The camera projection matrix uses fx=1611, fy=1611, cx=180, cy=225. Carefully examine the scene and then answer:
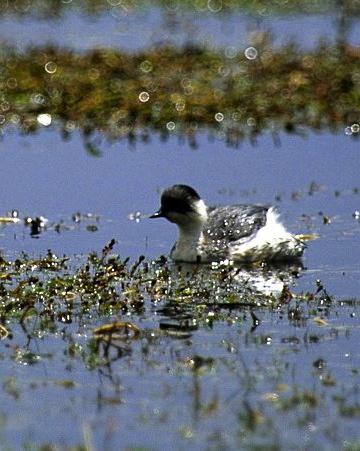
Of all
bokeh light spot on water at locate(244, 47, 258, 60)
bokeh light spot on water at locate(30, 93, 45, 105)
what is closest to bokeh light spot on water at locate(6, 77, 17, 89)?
bokeh light spot on water at locate(30, 93, 45, 105)

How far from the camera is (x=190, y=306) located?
35.3ft

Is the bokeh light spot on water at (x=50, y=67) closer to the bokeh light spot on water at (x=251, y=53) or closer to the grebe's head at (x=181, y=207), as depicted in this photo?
the bokeh light spot on water at (x=251, y=53)

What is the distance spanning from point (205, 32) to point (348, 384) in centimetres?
1619

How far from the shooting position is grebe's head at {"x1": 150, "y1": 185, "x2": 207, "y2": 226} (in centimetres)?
1391

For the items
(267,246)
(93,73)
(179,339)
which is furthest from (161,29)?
(179,339)

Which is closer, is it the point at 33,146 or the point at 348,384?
the point at 348,384

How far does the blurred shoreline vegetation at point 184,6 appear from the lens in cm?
2706

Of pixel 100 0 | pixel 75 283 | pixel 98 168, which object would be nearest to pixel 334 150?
pixel 98 168

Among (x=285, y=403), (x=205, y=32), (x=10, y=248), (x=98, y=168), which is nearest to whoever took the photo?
(x=285, y=403)

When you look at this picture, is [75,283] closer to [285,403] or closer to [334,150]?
[285,403]

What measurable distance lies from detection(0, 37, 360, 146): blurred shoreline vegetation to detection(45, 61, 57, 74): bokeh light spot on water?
0.01 meters

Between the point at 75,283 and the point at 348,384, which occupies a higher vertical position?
the point at 75,283

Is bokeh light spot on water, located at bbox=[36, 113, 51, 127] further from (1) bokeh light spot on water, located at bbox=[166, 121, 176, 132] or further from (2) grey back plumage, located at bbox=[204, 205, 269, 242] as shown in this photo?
(2) grey back plumage, located at bbox=[204, 205, 269, 242]

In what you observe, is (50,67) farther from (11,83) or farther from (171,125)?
(171,125)
